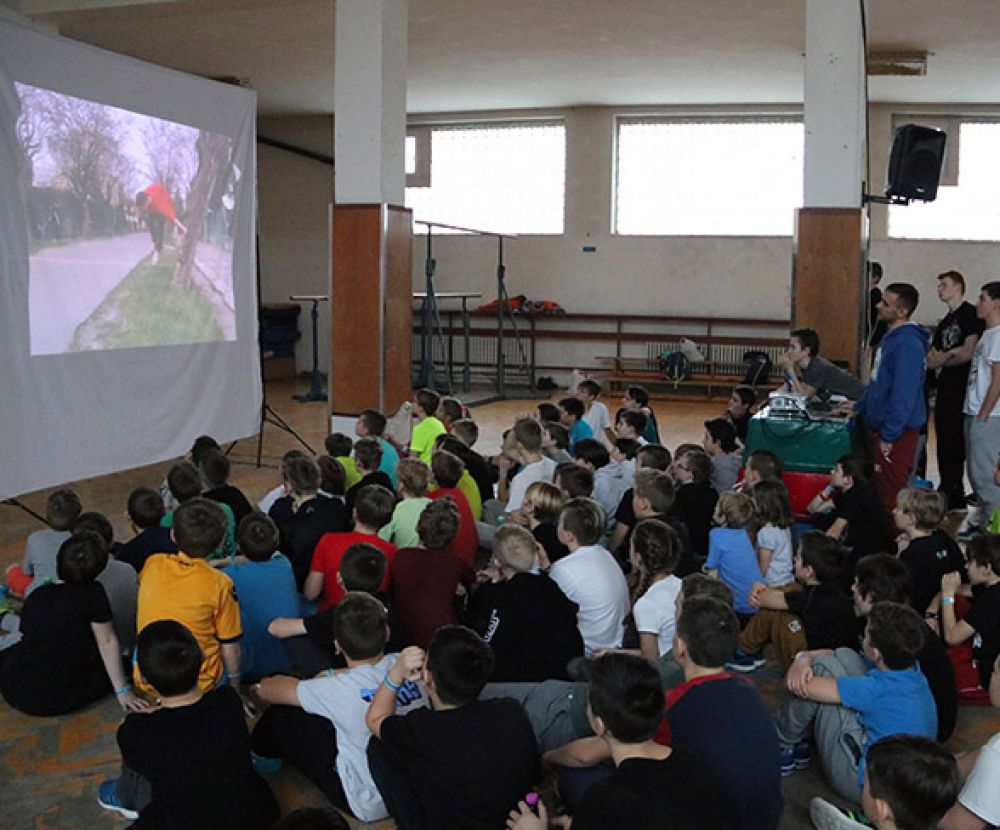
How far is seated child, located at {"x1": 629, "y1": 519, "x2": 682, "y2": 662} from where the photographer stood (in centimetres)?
320

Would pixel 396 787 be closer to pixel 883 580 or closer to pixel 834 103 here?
pixel 883 580

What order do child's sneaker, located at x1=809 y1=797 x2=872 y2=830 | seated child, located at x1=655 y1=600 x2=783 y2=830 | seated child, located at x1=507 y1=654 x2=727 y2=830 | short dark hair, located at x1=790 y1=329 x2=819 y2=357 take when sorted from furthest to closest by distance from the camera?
short dark hair, located at x1=790 y1=329 x2=819 y2=357 → child's sneaker, located at x1=809 y1=797 x2=872 y2=830 → seated child, located at x1=655 y1=600 x2=783 y2=830 → seated child, located at x1=507 y1=654 x2=727 y2=830

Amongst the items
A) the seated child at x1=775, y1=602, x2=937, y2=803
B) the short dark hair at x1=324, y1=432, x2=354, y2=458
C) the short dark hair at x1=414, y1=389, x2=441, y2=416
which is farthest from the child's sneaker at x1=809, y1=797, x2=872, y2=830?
the short dark hair at x1=414, y1=389, x2=441, y2=416

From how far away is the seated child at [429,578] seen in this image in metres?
3.37

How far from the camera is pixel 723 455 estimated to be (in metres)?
5.30

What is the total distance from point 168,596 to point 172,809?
2.91ft

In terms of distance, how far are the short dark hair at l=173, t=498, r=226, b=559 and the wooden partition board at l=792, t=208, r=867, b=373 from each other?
412 cm

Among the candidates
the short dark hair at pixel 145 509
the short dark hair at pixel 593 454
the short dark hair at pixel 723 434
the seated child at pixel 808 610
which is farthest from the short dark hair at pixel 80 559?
the short dark hair at pixel 723 434

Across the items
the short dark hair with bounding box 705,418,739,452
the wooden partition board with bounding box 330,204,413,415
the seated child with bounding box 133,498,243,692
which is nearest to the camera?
the seated child with bounding box 133,498,243,692

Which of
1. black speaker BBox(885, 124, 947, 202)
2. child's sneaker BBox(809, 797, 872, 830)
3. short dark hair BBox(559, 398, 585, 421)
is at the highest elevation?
black speaker BBox(885, 124, 947, 202)

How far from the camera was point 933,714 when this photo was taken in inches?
104

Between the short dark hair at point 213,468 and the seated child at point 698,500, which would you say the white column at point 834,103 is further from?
the short dark hair at point 213,468

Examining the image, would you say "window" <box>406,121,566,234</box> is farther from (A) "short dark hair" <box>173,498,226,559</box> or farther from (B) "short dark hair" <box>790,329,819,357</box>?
(A) "short dark hair" <box>173,498,226,559</box>

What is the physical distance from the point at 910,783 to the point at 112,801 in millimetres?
1906
